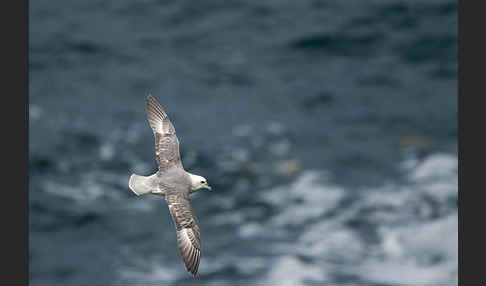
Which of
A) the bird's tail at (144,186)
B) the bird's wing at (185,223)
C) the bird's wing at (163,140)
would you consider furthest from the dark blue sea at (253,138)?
the bird's wing at (185,223)

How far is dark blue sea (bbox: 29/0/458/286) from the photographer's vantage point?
1162 inches

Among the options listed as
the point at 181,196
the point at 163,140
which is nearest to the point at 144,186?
the point at 181,196

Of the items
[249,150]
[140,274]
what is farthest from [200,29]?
[140,274]

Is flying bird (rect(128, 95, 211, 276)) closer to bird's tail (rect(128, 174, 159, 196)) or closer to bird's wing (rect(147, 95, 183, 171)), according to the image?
bird's tail (rect(128, 174, 159, 196))

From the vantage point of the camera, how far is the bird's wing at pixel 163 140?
48.1 feet

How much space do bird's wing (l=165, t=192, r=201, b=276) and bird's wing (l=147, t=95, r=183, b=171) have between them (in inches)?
38.0

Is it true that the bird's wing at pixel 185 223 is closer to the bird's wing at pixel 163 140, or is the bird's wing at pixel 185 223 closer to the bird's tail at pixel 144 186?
the bird's tail at pixel 144 186

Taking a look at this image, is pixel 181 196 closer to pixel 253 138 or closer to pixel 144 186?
pixel 144 186

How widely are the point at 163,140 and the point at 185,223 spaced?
222 cm

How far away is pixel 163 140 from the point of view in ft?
50.0

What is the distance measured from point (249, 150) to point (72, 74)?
8118 millimetres

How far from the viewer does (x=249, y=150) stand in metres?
31.2

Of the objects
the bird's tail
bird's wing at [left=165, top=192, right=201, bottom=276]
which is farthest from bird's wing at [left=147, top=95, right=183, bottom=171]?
bird's wing at [left=165, top=192, right=201, bottom=276]

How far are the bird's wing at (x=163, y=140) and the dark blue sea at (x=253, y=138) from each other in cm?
1317
